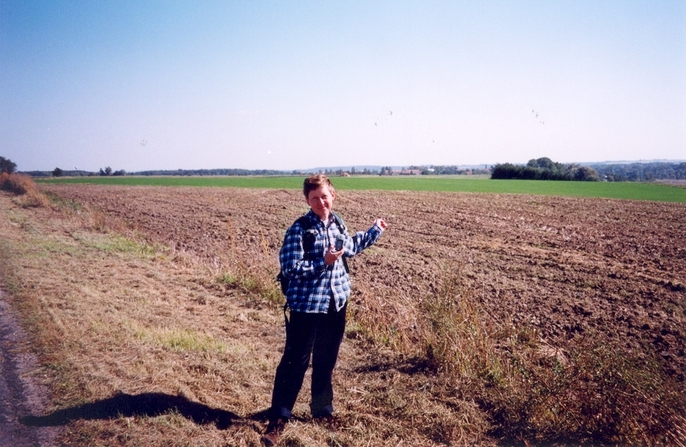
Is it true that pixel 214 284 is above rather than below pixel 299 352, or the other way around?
below

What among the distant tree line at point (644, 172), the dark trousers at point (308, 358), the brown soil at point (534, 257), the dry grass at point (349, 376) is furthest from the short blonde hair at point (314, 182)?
the distant tree line at point (644, 172)

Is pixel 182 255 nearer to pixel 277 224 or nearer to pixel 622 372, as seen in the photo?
pixel 277 224

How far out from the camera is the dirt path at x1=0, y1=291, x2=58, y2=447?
3.21 m

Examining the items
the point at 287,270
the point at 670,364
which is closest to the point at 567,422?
the point at 287,270

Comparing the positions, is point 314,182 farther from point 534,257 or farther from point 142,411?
point 534,257

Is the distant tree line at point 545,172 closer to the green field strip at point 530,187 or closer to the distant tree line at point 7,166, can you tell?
the green field strip at point 530,187

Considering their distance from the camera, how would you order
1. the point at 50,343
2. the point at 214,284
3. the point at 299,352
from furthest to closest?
the point at 214,284, the point at 50,343, the point at 299,352

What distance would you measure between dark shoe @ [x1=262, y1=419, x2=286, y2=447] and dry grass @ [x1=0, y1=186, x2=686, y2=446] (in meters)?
0.08

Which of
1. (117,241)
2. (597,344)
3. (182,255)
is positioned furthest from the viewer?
(117,241)

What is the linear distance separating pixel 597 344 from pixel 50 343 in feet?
19.3

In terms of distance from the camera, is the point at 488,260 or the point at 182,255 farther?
the point at 488,260

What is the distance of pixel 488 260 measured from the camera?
510 inches

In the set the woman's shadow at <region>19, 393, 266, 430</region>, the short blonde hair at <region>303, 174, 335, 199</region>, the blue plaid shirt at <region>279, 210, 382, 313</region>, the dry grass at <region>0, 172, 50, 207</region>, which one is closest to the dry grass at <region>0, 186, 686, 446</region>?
the woman's shadow at <region>19, 393, 266, 430</region>

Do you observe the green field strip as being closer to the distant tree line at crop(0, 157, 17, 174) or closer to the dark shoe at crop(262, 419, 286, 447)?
the distant tree line at crop(0, 157, 17, 174)
